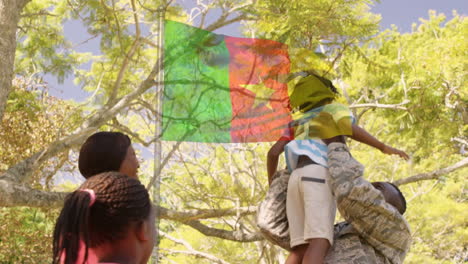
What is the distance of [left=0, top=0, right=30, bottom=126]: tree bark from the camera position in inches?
197

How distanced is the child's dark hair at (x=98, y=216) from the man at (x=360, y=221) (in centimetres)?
111

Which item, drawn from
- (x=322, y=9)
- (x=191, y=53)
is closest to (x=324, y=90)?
(x=191, y=53)

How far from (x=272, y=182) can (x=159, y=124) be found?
580 mm

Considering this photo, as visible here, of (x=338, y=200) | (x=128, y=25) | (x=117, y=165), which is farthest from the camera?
(x=128, y=25)

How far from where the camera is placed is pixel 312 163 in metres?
2.22

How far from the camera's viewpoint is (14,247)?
6590 mm

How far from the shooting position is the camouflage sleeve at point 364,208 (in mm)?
2109

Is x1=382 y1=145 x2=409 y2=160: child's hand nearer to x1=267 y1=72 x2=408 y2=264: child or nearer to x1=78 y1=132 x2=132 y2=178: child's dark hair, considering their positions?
x1=267 y1=72 x2=408 y2=264: child

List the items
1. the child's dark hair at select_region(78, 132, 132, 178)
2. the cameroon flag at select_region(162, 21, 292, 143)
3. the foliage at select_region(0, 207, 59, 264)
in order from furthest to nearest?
the foliage at select_region(0, 207, 59, 264) → the cameroon flag at select_region(162, 21, 292, 143) → the child's dark hair at select_region(78, 132, 132, 178)

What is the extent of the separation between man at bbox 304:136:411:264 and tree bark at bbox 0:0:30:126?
12.5 feet

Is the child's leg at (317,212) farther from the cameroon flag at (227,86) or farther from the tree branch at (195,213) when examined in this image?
the tree branch at (195,213)

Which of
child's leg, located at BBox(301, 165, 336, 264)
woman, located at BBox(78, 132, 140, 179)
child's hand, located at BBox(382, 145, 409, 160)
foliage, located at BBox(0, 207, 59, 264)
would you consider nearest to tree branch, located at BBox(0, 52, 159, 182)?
foliage, located at BBox(0, 207, 59, 264)

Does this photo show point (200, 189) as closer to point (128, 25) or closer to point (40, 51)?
point (128, 25)

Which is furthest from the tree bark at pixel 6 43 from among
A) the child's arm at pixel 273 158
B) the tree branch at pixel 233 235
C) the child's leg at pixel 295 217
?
the child's leg at pixel 295 217
